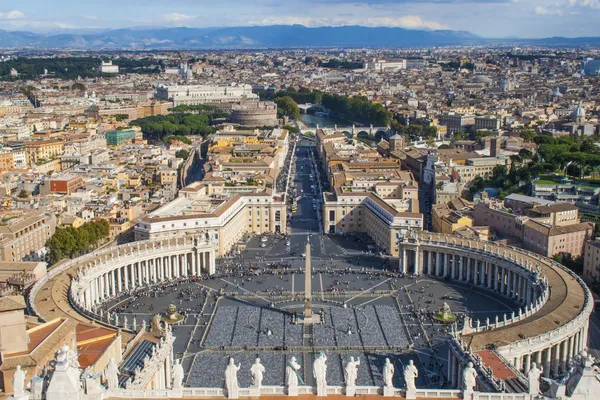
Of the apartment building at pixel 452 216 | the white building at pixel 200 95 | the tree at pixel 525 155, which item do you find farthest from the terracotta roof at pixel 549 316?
the white building at pixel 200 95

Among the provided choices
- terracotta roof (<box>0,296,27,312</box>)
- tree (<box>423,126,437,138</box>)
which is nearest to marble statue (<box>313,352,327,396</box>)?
terracotta roof (<box>0,296,27,312</box>)

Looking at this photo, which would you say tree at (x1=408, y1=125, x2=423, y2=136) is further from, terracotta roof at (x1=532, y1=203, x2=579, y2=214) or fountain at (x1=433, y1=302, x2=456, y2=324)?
fountain at (x1=433, y1=302, x2=456, y2=324)

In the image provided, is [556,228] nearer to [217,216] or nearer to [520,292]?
[520,292]

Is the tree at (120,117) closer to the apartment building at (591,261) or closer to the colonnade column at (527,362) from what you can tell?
the apartment building at (591,261)

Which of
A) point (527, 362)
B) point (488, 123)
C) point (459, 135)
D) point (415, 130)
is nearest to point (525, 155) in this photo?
point (459, 135)

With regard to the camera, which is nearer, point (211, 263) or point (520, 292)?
point (520, 292)
